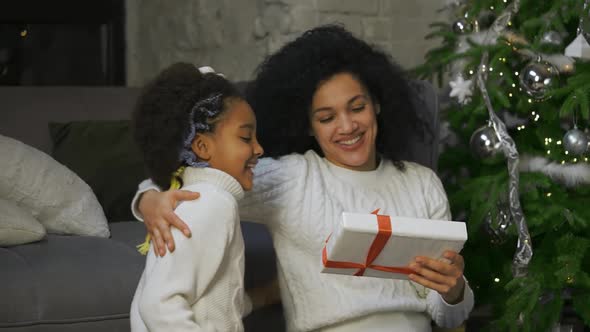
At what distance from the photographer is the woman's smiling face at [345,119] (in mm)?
A: 2047

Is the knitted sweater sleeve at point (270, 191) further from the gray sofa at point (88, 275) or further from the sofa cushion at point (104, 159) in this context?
the sofa cushion at point (104, 159)

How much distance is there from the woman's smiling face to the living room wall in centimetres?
146

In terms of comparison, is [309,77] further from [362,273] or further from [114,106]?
[114,106]

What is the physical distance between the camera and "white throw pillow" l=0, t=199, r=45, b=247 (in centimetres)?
223

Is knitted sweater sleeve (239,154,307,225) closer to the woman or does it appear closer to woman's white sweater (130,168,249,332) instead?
the woman

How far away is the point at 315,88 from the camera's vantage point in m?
2.11

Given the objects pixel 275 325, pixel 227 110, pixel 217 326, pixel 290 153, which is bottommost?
pixel 275 325

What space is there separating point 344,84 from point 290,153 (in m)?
0.23

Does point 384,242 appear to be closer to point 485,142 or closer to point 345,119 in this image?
point 345,119

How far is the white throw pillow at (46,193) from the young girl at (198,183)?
0.67 metres

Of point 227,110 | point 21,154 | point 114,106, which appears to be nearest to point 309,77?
point 227,110

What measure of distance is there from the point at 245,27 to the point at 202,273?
2.26 metres

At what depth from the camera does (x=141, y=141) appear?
180 centimetres

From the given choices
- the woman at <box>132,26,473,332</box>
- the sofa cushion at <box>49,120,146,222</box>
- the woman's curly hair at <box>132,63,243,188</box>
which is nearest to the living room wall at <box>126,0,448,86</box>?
the sofa cushion at <box>49,120,146,222</box>
